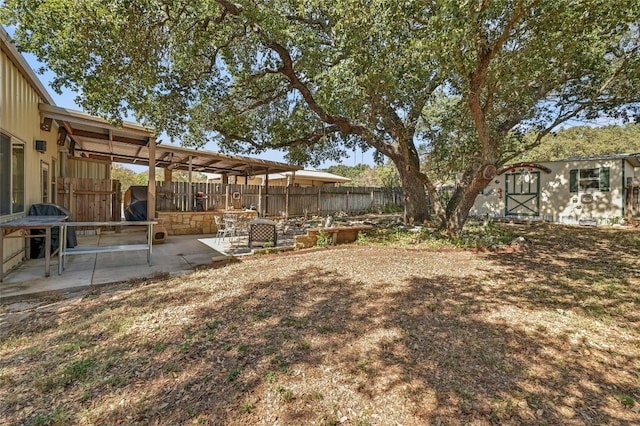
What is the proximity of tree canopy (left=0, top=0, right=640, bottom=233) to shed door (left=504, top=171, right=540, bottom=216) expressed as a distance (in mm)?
3772

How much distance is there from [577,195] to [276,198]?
41.4ft

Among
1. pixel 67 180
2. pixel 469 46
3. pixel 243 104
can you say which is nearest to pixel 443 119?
pixel 469 46

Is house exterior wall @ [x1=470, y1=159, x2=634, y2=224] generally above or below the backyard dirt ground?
above

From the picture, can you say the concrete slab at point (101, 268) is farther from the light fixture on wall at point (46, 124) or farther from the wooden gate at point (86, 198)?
the light fixture on wall at point (46, 124)

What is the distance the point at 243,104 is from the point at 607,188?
13.9 meters

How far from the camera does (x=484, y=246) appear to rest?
23.0ft

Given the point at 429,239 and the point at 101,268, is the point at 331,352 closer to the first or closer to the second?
the point at 101,268

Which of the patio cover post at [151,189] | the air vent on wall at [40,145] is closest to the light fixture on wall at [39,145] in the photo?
the air vent on wall at [40,145]

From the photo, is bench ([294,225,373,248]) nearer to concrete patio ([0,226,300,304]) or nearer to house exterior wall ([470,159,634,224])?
concrete patio ([0,226,300,304])

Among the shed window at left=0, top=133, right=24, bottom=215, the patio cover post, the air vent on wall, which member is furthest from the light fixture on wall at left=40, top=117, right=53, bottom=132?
the patio cover post

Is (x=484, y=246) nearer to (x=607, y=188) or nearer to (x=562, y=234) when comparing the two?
(x=562, y=234)

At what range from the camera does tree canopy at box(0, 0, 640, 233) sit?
4715 mm

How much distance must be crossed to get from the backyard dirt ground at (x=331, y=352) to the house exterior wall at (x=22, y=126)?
2.65m

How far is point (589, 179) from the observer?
12.3 metres
